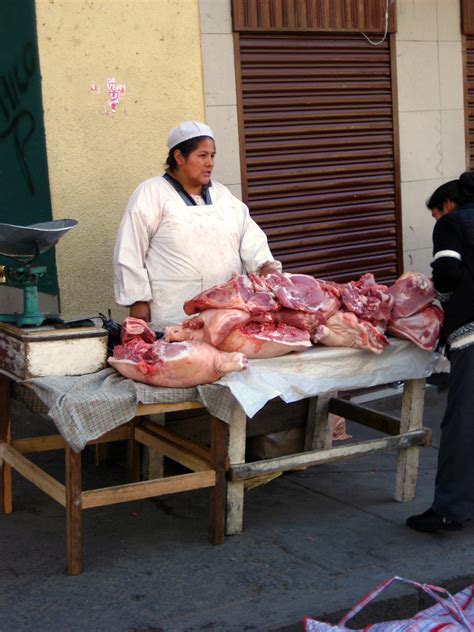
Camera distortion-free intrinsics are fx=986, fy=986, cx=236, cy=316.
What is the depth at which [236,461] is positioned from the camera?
4430 millimetres

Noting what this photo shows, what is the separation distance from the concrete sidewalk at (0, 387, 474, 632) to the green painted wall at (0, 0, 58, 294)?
1668 millimetres

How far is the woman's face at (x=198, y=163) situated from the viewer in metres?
4.99

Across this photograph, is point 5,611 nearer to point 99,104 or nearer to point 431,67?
point 99,104

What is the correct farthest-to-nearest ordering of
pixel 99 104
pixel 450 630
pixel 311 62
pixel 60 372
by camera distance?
pixel 311 62, pixel 99 104, pixel 60 372, pixel 450 630

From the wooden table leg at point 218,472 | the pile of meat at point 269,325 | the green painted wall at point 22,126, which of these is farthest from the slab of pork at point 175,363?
the green painted wall at point 22,126

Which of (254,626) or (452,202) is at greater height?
(452,202)

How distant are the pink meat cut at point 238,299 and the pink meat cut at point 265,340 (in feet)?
0.29

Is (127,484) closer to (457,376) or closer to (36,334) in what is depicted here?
(36,334)

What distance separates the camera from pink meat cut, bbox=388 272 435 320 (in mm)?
4730

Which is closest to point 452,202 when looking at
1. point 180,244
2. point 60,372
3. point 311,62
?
point 180,244

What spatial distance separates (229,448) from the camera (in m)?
4.40

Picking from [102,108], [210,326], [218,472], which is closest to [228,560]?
[218,472]

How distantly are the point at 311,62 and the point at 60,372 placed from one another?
3457 mm

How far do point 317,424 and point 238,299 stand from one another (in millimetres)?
1374
